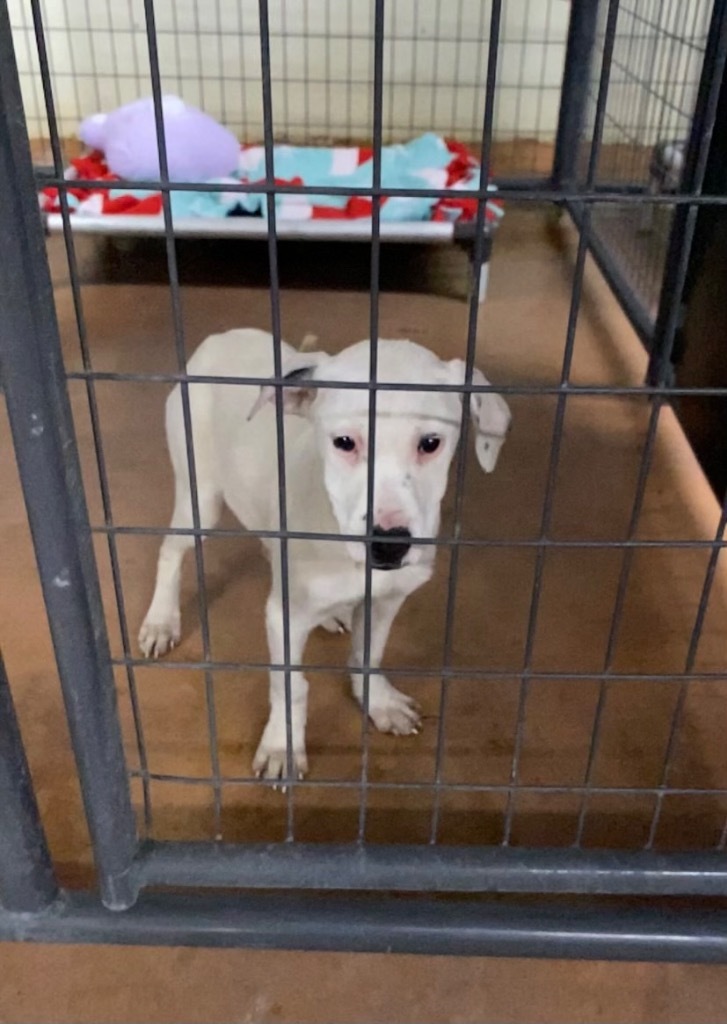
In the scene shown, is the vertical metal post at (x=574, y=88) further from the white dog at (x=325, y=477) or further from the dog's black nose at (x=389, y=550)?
the dog's black nose at (x=389, y=550)

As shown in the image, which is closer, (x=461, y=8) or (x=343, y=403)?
(x=343, y=403)

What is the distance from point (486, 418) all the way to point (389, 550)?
0.22 m

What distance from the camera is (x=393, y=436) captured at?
1180mm

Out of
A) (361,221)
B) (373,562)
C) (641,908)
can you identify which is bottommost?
(641,908)

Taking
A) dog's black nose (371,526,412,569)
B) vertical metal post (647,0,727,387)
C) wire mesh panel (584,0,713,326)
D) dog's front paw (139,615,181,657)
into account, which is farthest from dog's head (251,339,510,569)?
wire mesh panel (584,0,713,326)

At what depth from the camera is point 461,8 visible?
4180mm

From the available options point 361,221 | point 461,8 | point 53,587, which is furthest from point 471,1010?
point 461,8

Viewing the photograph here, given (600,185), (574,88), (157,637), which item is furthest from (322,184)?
(157,637)

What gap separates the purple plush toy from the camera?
3.39 m

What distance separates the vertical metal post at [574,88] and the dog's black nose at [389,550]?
2.76 metres

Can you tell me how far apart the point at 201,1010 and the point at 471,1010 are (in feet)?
1.13

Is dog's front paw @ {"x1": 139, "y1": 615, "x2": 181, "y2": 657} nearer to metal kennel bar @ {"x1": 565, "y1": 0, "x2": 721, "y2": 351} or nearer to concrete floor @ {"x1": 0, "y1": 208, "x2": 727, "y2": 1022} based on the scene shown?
concrete floor @ {"x1": 0, "y1": 208, "x2": 727, "y2": 1022}

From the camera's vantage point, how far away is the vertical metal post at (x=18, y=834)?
1.10 meters

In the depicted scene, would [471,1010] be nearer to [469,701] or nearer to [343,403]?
[469,701]
